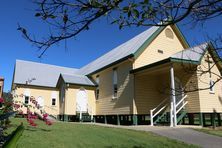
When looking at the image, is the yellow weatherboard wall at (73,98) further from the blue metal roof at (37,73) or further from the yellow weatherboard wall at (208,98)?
the yellow weatherboard wall at (208,98)

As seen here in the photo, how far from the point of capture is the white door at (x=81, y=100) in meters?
25.1

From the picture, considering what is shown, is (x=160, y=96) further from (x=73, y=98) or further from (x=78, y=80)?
(x=78, y=80)

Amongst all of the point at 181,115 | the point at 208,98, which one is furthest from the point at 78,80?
the point at 208,98

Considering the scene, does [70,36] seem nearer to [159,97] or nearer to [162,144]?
[162,144]

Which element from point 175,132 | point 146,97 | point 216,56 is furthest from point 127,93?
point 216,56

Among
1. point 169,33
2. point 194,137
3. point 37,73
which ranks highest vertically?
point 169,33

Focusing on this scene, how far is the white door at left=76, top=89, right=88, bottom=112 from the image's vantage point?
25.1 meters

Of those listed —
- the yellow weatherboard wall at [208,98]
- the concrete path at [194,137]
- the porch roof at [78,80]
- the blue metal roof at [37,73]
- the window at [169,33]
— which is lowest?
the concrete path at [194,137]

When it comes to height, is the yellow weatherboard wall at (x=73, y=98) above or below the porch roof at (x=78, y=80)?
below

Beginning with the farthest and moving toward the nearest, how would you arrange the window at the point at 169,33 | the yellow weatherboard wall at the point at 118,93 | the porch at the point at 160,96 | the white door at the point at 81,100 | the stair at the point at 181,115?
1. the white door at the point at 81,100
2. the window at the point at 169,33
3. the yellow weatherboard wall at the point at 118,93
4. the porch at the point at 160,96
5. the stair at the point at 181,115

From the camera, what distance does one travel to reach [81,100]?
82.3 ft

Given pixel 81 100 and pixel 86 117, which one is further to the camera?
pixel 81 100

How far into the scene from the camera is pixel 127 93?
19.6 meters

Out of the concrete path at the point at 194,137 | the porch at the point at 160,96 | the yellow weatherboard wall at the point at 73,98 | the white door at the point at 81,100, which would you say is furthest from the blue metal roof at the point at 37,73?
the concrete path at the point at 194,137
